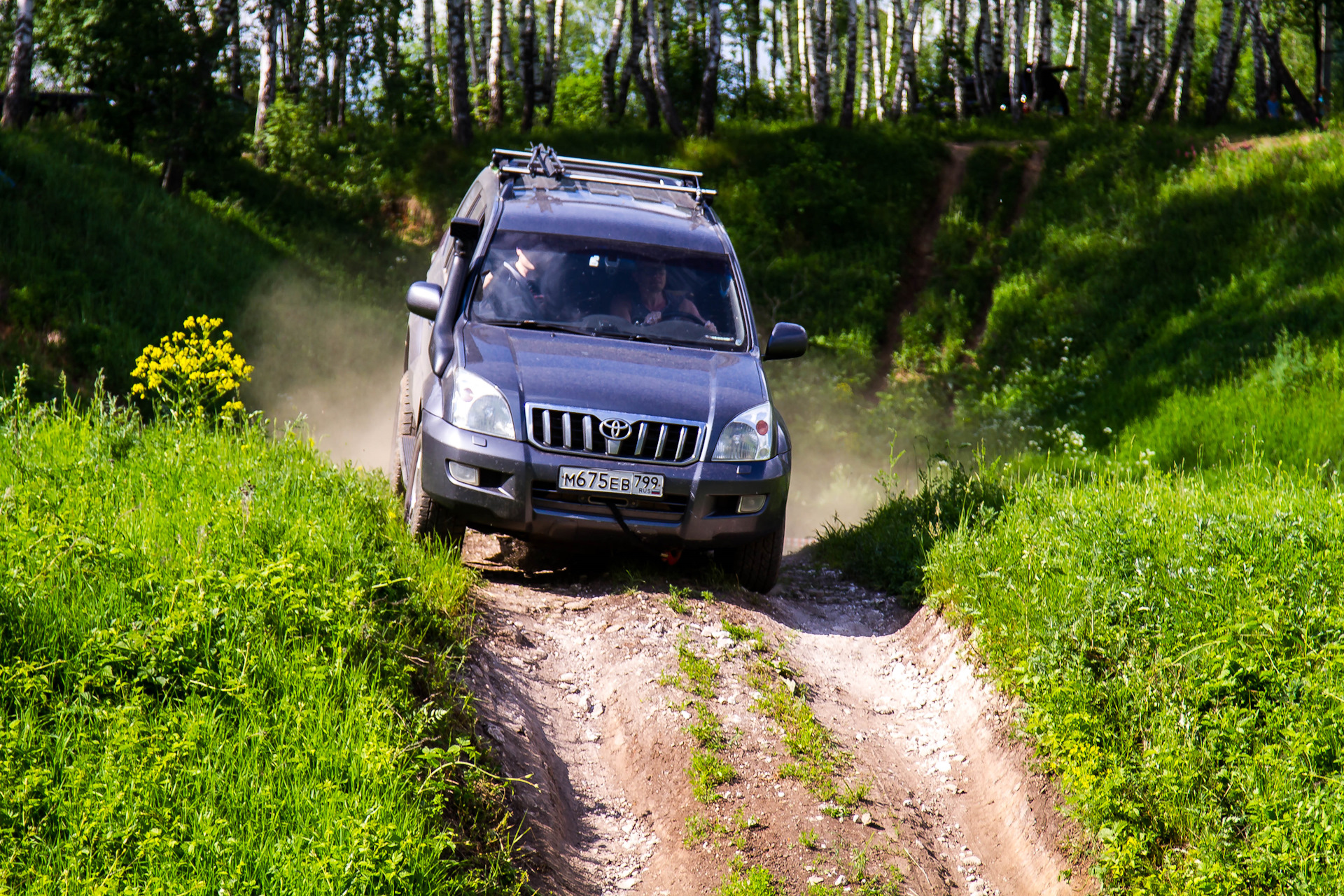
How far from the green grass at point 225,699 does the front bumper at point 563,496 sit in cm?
48

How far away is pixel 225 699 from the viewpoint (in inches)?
146

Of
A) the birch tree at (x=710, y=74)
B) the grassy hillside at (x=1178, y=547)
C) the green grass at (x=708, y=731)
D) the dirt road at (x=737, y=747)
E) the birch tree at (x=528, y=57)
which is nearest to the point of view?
the grassy hillside at (x=1178, y=547)

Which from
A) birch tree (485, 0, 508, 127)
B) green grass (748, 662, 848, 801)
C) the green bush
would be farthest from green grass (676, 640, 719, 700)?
birch tree (485, 0, 508, 127)

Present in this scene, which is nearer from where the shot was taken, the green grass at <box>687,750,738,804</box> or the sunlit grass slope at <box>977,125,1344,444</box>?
the green grass at <box>687,750,738,804</box>

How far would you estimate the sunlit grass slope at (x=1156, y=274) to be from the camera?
39.9ft

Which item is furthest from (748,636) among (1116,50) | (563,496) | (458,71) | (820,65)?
(1116,50)

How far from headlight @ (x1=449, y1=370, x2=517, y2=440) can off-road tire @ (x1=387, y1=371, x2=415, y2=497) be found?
3.30 ft

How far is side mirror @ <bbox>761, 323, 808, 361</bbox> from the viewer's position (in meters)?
Answer: 6.89

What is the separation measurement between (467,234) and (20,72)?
1183cm

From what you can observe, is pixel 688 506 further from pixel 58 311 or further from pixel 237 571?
pixel 58 311

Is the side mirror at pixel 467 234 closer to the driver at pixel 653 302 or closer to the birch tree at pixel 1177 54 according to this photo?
the driver at pixel 653 302

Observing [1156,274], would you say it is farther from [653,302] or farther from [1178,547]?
[1178,547]

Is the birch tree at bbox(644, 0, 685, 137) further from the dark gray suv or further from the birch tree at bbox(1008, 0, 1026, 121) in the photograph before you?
the dark gray suv

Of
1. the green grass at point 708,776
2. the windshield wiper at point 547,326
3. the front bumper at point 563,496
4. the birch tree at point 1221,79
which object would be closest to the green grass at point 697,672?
the green grass at point 708,776
